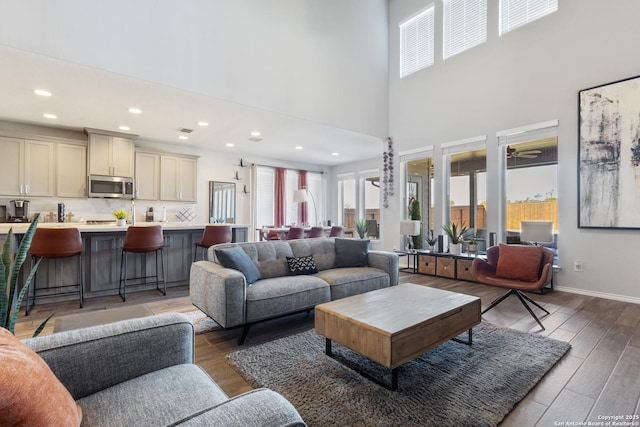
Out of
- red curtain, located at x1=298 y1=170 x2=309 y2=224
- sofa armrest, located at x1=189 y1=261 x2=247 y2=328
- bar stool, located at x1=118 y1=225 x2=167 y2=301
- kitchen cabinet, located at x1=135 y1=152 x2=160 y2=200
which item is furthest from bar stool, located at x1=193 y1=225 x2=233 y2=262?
red curtain, located at x1=298 y1=170 x2=309 y2=224

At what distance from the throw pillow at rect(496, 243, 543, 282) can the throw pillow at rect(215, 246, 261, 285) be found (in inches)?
108

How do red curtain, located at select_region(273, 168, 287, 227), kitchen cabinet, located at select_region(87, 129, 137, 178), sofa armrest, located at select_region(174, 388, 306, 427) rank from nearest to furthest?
sofa armrest, located at select_region(174, 388, 306, 427), kitchen cabinet, located at select_region(87, 129, 137, 178), red curtain, located at select_region(273, 168, 287, 227)

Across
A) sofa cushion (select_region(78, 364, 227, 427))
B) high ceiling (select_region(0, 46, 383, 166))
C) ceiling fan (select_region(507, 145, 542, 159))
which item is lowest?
sofa cushion (select_region(78, 364, 227, 427))

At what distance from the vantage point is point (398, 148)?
636 centimetres

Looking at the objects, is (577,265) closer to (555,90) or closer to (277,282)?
(555,90)

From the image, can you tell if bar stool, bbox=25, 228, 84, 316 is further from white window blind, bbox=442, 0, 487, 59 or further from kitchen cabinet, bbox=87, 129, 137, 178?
white window blind, bbox=442, 0, 487, 59

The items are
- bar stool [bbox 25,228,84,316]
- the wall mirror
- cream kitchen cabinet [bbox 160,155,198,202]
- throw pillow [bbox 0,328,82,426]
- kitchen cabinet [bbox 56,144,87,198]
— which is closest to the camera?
throw pillow [bbox 0,328,82,426]

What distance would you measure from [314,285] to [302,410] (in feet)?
4.59

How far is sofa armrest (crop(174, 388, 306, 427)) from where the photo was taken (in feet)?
2.63

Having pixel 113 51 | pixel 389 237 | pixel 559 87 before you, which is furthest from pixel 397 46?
pixel 113 51

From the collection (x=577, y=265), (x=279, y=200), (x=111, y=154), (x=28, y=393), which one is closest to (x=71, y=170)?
(x=111, y=154)

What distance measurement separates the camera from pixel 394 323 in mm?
1993

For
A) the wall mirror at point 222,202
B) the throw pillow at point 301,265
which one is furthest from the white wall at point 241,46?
the wall mirror at point 222,202

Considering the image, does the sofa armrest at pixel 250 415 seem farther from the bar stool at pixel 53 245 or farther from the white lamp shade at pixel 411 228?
the white lamp shade at pixel 411 228
